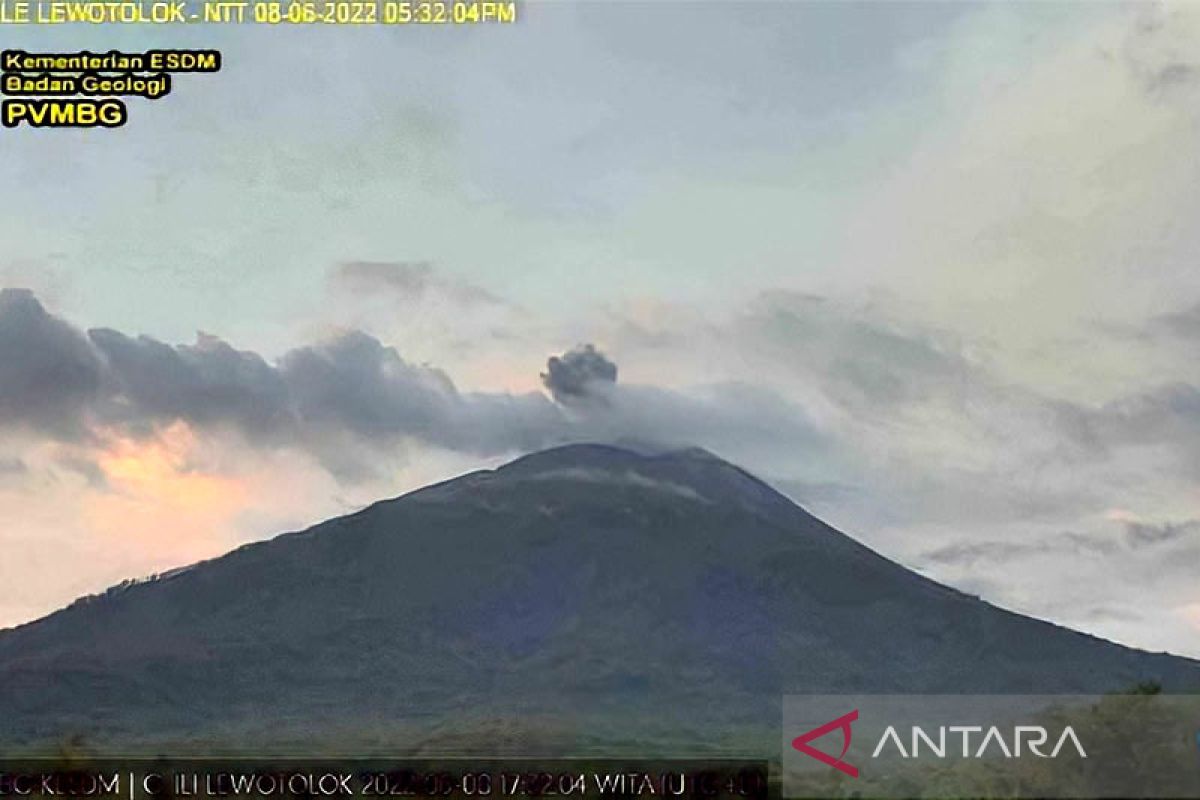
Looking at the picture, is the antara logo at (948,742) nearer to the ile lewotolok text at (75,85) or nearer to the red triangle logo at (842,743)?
the red triangle logo at (842,743)

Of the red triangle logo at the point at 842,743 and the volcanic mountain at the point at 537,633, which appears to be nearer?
the red triangle logo at the point at 842,743

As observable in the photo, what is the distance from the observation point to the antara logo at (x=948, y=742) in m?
16.4

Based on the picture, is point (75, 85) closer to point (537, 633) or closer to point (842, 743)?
point (842, 743)

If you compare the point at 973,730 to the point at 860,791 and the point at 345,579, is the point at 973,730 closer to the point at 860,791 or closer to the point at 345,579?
the point at 860,791

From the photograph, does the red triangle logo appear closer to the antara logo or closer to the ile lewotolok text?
the antara logo

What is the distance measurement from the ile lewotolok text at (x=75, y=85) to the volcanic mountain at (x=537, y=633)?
101 feet

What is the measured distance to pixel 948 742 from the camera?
18500 mm

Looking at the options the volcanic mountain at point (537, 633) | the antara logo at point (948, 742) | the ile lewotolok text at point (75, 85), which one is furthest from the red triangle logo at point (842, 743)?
the volcanic mountain at point (537, 633)

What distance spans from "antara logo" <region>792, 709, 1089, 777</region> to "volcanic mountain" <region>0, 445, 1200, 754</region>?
A: 3105 cm

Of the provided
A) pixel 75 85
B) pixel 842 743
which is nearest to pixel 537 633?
pixel 75 85

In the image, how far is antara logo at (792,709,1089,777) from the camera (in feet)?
53.8

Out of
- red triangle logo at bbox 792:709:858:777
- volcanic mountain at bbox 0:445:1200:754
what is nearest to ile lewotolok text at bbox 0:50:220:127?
red triangle logo at bbox 792:709:858:777

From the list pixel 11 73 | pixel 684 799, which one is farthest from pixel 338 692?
pixel 11 73

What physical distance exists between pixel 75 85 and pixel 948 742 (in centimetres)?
1434
